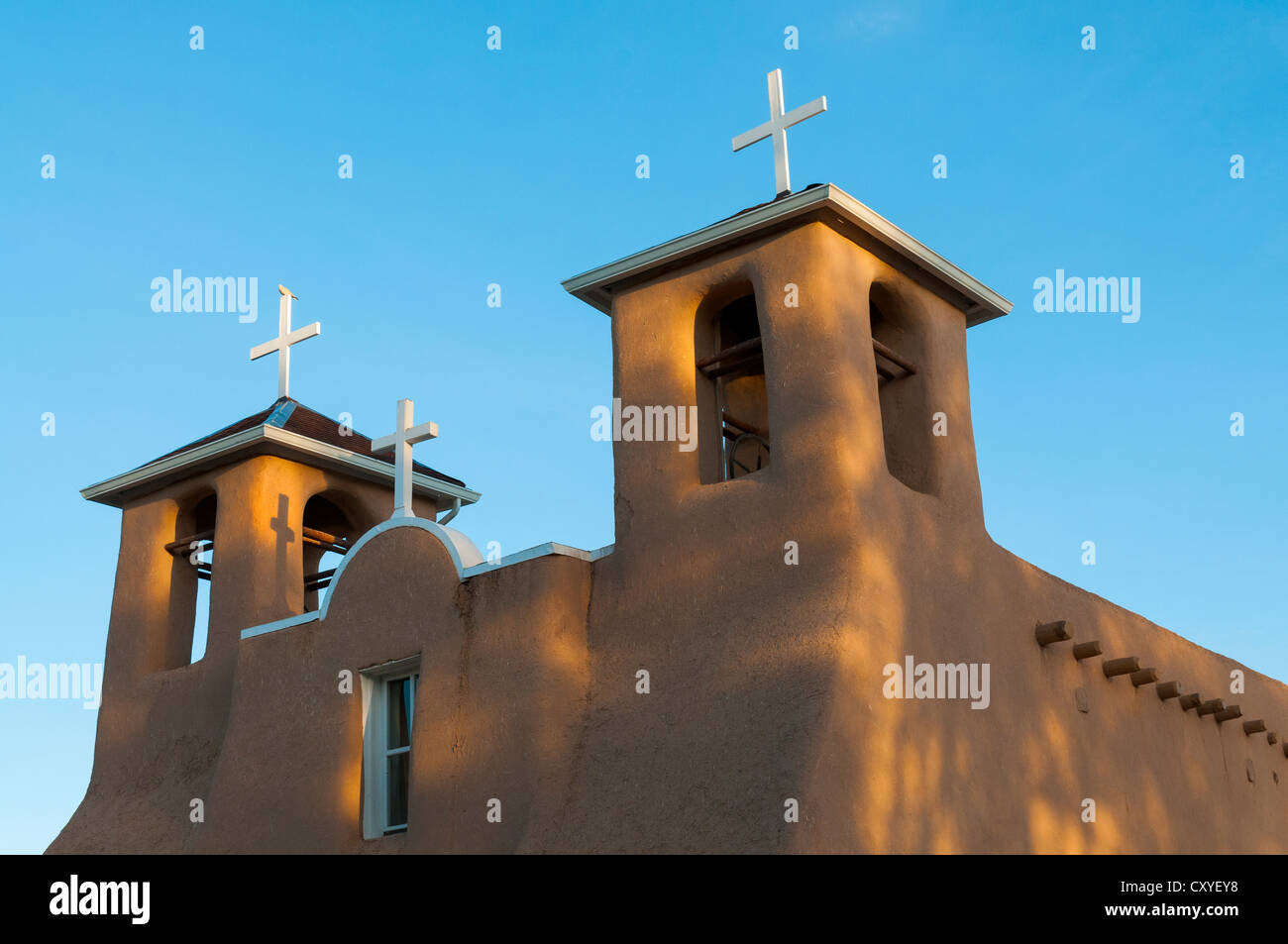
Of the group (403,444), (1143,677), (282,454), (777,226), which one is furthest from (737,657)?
(282,454)

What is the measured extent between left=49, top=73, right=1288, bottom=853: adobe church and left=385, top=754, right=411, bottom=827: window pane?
2 cm

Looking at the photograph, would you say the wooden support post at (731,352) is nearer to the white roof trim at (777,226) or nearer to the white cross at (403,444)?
the white roof trim at (777,226)

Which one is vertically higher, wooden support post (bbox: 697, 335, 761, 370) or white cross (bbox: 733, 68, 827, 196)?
white cross (bbox: 733, 68, 827, 196)

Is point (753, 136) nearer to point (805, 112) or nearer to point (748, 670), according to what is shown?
point (805, 112)

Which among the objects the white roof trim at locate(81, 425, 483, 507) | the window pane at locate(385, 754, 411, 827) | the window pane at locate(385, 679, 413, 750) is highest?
the white roof trim at locate(81, 425, 483, 507)

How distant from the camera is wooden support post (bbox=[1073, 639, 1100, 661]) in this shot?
1380 centimetres

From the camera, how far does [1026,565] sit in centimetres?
1369

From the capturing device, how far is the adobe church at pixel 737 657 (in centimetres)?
1134

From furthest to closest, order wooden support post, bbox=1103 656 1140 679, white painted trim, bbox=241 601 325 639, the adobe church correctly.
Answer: white painted trim, bbox=241 601 325 639 < wooden support post, bbox=1103 656 1140 679 < the adobe church

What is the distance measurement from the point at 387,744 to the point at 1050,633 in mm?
5806

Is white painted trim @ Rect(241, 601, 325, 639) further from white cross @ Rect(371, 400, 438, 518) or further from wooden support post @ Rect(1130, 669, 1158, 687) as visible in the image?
wooden support post @ Rect(1130, 669, 1158, 687)

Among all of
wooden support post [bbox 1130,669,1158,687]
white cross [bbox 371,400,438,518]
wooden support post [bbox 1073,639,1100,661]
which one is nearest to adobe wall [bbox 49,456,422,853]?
white cross [bbox 371,400,438,518]

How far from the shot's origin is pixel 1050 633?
13.3 meters
